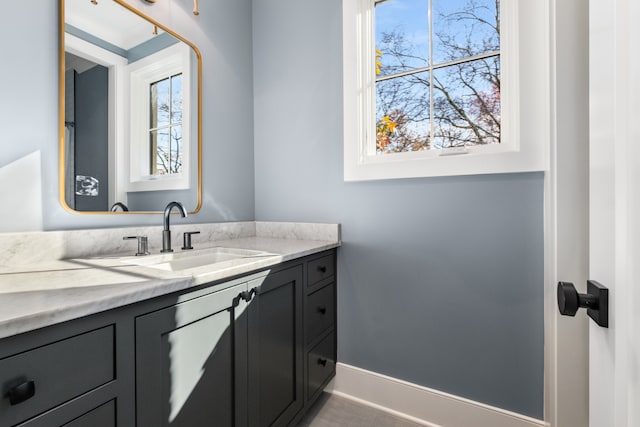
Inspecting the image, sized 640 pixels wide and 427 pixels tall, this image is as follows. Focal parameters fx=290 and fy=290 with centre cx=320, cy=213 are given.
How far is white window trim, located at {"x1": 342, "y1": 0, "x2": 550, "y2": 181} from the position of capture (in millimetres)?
1255

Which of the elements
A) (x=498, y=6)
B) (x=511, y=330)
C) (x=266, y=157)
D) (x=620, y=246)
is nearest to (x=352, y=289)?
(x=511, y=330)

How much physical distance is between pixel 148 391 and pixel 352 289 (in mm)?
1158

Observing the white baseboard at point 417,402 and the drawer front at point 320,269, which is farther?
the drawer front at point 320,269

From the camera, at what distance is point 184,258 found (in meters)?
1.38

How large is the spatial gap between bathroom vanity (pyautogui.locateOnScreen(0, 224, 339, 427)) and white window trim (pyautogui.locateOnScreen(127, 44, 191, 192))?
53cm

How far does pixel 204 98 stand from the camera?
1.75m

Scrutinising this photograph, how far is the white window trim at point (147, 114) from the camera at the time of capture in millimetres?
1409

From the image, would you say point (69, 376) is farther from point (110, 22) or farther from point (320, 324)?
point (110, 22)

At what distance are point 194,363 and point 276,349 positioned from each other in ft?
1.36

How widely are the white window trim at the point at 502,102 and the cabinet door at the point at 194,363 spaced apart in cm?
103

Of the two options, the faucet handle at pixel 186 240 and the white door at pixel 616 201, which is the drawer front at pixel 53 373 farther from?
the white door at pixel 616 201

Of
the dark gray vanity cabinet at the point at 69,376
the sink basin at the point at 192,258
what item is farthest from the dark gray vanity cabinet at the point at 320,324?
the dark gray vanity cabinet at the point at 69,376

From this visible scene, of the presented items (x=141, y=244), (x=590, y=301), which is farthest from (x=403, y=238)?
(x=141, y=244)

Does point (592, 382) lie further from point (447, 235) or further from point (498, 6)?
point (498, 6)
